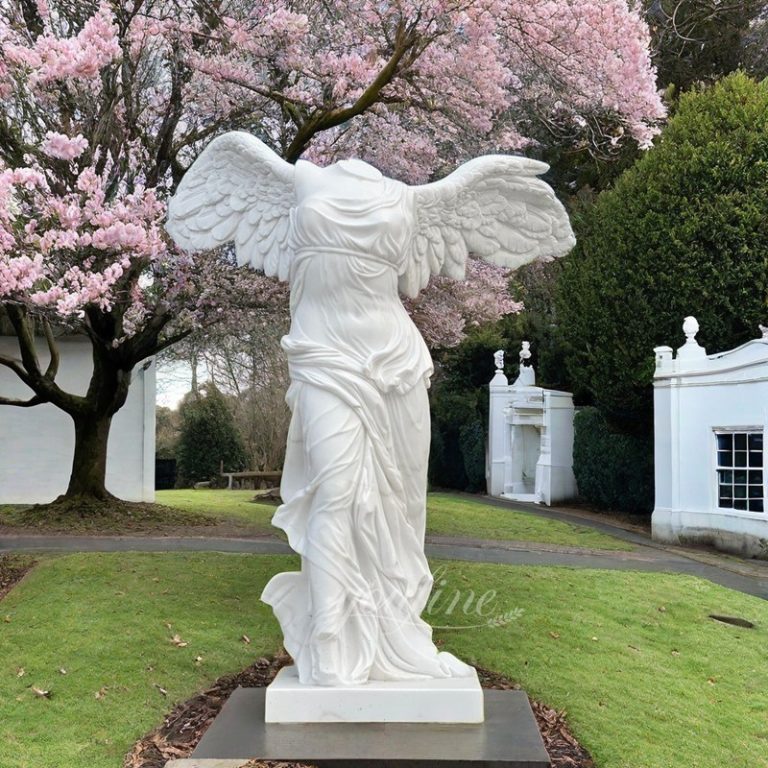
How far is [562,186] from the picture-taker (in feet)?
76.7

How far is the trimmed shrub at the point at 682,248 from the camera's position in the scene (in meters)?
13.8

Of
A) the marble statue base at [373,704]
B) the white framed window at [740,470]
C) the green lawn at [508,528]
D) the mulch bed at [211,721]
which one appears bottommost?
the mulch bed at [211,721]

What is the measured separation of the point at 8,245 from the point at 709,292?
36.7 feet

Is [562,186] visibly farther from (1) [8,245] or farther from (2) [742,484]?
(1) [8,245]

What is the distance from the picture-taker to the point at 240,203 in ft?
16.4

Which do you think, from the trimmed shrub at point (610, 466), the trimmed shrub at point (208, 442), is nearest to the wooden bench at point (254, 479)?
the trimmed shrub at point (208, 442)

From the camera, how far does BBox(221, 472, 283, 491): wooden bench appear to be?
2183 cm

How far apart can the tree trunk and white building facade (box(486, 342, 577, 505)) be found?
938 cm

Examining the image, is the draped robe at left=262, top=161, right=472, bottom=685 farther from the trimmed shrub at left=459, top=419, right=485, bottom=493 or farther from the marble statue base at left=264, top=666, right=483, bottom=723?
the trimmed shrub at left=459, top=419, right=485, bottom=493

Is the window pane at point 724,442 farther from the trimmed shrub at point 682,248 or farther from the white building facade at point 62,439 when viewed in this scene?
the white building facade at point 62,439

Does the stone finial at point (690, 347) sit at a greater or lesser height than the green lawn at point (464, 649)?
greater

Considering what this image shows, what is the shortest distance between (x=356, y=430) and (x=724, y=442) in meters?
9.96

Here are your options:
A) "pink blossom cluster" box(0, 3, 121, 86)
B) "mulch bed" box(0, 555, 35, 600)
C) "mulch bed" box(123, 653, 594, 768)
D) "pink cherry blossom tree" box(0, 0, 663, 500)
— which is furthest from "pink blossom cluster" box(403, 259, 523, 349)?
"mulch bed" box(123, 653, 594, 768)

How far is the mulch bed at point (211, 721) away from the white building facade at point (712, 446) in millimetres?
7664
